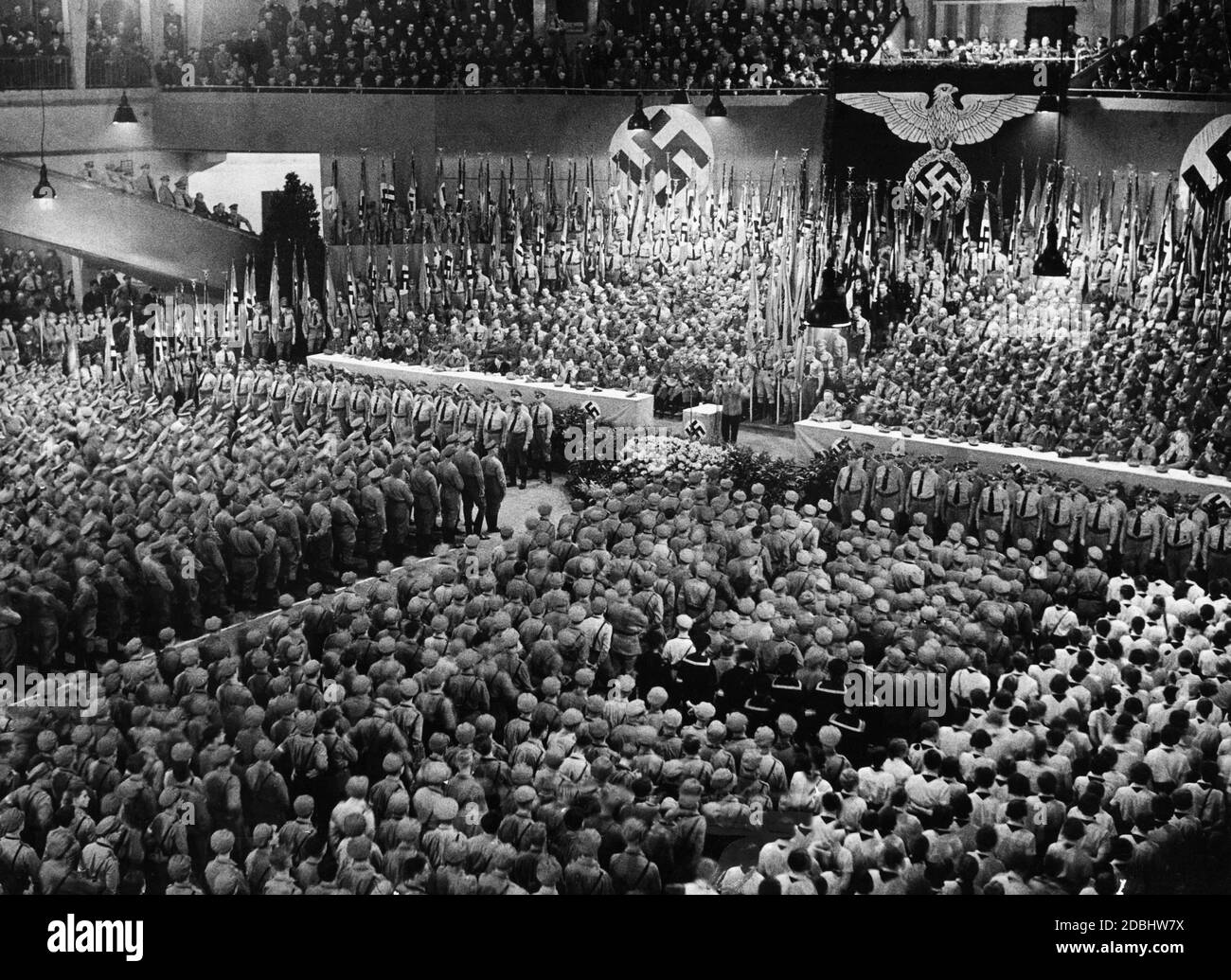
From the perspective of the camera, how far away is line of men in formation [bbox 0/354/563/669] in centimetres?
1509

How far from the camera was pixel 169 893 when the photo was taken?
11.3 metres

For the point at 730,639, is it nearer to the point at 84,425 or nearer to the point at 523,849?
the point at 523,849

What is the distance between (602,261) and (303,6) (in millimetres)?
6234

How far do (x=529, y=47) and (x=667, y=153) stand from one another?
266 cm

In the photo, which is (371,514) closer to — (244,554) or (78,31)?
(244,554)

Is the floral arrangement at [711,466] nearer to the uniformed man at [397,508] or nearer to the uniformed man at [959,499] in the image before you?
the uniformed man at [959,499]

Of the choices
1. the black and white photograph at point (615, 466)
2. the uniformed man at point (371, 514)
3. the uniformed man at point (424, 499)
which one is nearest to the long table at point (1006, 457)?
the black and white photograph at point (615, 466)

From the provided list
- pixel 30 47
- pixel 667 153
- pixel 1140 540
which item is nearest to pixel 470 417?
pixel 667 153

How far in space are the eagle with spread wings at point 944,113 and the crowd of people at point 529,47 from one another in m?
0.82

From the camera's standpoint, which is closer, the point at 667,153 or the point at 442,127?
the point at 667,153

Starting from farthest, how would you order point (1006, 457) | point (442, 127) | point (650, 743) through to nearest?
point (442, 127) → point (1006, 457) → point (650, 743)

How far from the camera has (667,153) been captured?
24234 mm

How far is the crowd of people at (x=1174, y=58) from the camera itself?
857 inches

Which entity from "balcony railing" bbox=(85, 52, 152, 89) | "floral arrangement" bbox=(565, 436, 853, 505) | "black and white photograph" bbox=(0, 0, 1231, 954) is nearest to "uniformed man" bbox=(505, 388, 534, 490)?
"black and white photograph" bbox=(0, 0, 1231, 954)
